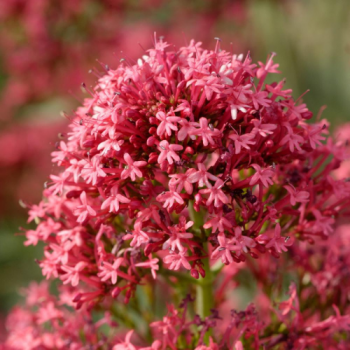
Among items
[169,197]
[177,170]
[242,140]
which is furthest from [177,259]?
[242,140]

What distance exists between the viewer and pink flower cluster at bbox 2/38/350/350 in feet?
5.16

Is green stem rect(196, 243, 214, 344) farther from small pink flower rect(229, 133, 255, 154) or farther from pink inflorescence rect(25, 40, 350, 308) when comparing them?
small pink flower rect(229, 133, 255, 154)

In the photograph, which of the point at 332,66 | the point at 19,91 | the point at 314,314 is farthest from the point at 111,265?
the point at 332,66

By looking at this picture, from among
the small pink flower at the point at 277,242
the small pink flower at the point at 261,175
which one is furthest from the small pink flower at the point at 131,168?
the small pink flower at the point at 277,242

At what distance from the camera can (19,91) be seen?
15.2 feet

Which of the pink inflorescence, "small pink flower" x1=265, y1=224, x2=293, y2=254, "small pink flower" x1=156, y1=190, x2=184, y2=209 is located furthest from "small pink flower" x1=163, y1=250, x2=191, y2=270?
"small pink flower" x1=265, y1=224, x2=293, y2=254

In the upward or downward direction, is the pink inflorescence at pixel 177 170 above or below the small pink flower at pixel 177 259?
above

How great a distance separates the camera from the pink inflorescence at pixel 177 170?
5.14 feet

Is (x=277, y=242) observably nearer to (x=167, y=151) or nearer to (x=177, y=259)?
(x=177, y=259)

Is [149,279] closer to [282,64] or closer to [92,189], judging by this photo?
[92,189]

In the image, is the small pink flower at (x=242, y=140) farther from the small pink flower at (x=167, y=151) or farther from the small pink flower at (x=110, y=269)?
the small pink flower at (x=110, y=269)

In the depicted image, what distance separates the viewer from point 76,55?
14.4 feet

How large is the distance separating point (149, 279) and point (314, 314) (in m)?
0.81

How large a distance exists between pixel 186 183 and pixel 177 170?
16 cm
